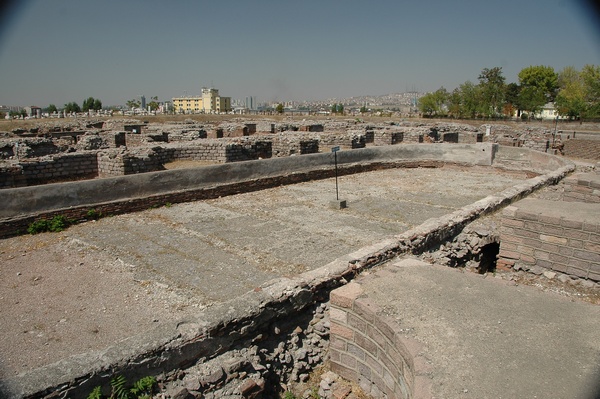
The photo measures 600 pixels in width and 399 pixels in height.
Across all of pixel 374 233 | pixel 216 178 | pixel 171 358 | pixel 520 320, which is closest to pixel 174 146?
pixel 216 178

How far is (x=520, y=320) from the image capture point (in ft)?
11.5

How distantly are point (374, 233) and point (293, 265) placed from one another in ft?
7.17

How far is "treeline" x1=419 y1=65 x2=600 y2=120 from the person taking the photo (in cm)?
4466

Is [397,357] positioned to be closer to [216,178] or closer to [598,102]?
[216,178]

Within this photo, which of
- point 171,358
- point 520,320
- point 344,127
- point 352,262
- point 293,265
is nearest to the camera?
point 171,358

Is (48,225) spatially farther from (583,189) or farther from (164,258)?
(583,189)

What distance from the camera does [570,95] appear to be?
172 ft

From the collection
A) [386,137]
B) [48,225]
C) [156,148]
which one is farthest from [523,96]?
[48,225]

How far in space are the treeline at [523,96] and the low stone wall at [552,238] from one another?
134 feet

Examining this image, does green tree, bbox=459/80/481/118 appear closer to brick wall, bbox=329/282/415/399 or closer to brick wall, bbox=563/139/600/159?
brick wall, bbox=563/139/600/159

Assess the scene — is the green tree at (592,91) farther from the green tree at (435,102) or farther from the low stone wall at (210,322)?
the low stone wall at (210,322)

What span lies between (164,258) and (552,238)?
5.73 meters

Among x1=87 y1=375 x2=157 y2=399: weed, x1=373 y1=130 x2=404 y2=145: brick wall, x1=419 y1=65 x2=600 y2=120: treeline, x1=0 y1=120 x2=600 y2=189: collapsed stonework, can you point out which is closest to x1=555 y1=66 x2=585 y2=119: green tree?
x1=419 y1=65 x2=600 y2=120: treeline

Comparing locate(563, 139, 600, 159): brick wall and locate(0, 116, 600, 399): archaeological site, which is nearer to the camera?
locate(0, 116, 600, 399): archaeological site
